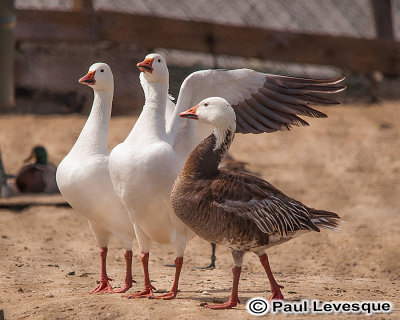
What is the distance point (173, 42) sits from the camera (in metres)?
11.3

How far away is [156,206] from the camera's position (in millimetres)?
4957

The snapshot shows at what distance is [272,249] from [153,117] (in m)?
2.67

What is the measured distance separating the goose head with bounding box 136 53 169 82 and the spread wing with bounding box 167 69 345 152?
177mm

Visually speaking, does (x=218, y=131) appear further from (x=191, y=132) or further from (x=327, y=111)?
(x=327, y=111)

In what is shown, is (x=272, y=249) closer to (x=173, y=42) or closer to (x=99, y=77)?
(x=99, y=77)

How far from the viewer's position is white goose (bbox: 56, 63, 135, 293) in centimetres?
512

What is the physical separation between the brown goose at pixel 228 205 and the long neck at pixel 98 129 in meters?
0.84

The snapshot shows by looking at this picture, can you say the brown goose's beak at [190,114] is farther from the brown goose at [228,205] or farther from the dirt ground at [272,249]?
the dirt ground at [272,249]

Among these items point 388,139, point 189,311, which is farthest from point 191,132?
point 388,139

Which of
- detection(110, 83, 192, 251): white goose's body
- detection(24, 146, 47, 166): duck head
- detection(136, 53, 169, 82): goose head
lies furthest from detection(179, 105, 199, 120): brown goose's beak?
detection(24, 146, 47, 166): duck head

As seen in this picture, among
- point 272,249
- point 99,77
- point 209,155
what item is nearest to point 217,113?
point 209,155

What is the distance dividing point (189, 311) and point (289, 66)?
784 cm

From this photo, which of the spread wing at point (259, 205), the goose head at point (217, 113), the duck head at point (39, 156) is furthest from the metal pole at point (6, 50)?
the spread wing at point (259, 205)

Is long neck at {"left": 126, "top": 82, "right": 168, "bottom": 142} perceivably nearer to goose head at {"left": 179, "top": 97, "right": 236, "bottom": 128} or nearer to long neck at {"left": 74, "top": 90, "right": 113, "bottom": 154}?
long neck at {"left": 74, "top": 90, "right": 113, "bottom": 154}
